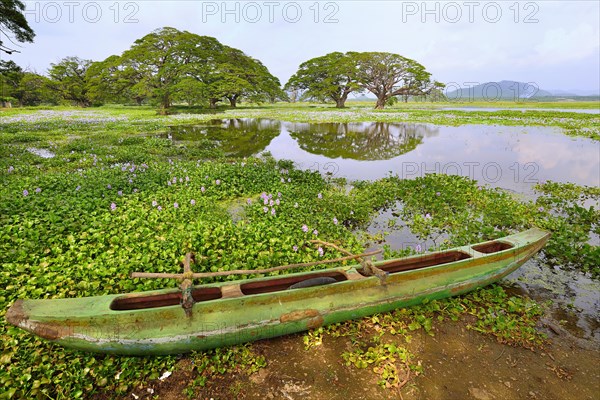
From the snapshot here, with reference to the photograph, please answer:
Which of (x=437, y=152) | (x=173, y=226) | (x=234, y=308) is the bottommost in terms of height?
(x=234, y=308)

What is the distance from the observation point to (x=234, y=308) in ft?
11.8

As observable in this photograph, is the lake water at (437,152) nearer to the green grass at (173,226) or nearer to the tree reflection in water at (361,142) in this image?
the tree reflection in water at (361,142)

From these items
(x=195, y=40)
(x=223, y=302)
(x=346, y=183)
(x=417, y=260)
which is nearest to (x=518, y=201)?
(x=346, y=183)

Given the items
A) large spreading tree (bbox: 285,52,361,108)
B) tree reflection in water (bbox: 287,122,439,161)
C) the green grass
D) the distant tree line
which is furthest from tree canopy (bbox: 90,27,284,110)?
the green grass

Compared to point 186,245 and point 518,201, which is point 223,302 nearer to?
point 186,245

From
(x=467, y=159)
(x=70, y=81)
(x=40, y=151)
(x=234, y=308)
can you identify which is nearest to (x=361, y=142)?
(x=467, y=159)

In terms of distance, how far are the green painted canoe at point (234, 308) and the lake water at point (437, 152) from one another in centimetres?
805

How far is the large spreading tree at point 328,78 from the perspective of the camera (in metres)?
59.2

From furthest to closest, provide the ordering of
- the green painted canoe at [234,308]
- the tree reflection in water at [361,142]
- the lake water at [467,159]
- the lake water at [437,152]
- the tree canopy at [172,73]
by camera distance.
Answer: the tree canopy at [172,73] < the tree reflection in water at [361,142] < the lake water at [437,152] < the lake water at [467,159] < the green painted canoe at [234,308]

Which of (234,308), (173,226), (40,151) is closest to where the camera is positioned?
(234,308)

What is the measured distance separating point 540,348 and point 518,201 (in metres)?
6.64

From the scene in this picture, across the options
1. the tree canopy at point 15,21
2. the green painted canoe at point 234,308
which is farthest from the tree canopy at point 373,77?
the green painted canoe at point 234,308

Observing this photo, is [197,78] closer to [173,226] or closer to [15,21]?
[15,21]

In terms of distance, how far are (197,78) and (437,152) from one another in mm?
45015
